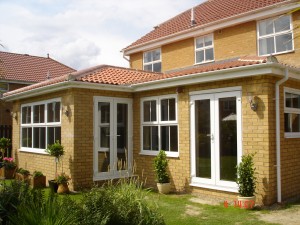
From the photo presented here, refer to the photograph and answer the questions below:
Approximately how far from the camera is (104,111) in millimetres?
11023

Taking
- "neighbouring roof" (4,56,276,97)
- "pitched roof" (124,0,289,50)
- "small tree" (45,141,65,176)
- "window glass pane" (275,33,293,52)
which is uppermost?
"pitched roof" (124,0,289,50)

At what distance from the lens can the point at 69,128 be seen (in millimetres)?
10477

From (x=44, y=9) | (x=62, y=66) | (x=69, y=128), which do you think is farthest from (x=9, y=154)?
(x=62, y=66)

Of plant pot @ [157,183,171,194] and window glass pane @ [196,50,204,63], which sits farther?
window glass pane @ [196,50,204,63]

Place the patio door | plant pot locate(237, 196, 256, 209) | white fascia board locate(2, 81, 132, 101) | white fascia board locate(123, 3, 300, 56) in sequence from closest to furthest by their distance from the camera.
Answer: plant pot locate(237, 196, 256, 209)
white fascia board locate(2, 81, 132, 101)
the patio door
white fascia board locate(123, 3, 300, 56)

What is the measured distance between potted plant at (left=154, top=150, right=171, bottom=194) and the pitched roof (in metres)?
8.50

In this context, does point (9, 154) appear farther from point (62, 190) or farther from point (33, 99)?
point (62, 190)

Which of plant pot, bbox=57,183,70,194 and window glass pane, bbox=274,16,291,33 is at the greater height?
window glass pane, bbox=274,16,291,33

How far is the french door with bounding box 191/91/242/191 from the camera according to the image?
28.3 ft

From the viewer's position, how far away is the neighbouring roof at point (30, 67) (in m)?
25.7

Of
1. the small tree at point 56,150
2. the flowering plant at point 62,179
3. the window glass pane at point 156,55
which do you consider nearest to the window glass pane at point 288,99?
the flowering plant at point 62,179

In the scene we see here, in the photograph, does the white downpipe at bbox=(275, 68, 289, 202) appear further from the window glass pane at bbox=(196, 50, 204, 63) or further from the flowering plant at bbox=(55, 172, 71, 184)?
the window glass pane at bbox=(196, 50, 204, 63)

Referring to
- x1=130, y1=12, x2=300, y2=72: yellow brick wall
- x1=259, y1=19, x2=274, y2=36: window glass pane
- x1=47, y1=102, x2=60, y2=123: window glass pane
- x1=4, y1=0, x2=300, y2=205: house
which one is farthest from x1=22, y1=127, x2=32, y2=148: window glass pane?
x1=259, y1=19, x2=274, y2=36: window glass pane

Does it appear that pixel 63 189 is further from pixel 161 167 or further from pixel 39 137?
pixel 39 137
